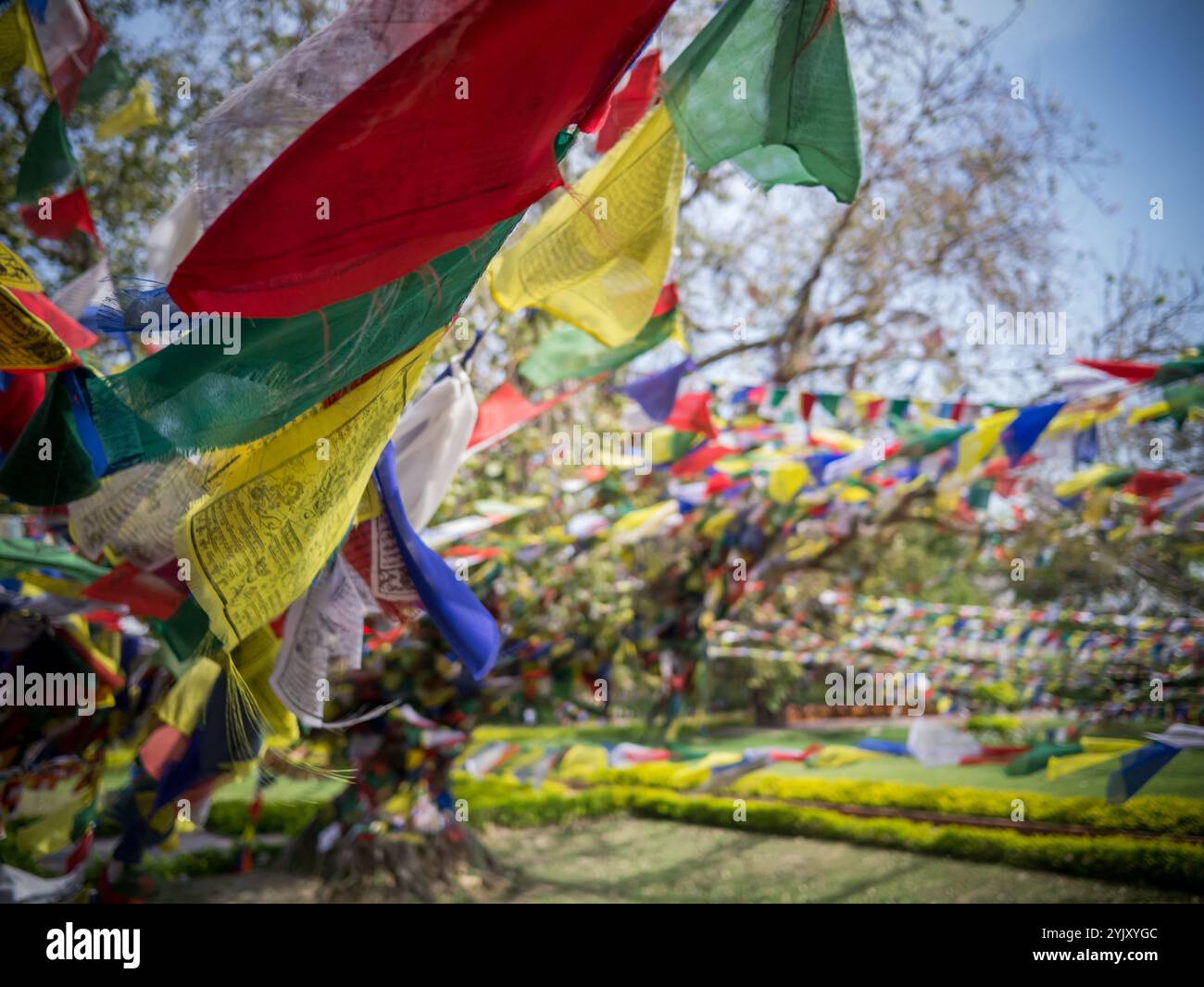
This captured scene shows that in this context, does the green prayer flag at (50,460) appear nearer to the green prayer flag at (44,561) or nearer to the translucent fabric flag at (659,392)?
the green prayer flag at (44,561)

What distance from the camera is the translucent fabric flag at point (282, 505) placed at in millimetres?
1552

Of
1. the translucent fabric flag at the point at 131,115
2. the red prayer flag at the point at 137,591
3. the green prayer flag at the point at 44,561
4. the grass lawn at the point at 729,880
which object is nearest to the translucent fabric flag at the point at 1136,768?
the red prayer flag at the point at 137,591

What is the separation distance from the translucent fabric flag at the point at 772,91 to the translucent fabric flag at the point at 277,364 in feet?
2.56

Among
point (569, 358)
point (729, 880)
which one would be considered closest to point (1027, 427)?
point (569, 358)

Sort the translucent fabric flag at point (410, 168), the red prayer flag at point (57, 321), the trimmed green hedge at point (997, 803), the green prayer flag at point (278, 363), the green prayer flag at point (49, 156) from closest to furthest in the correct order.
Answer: the translucent fabric flag at point (410, 168) → the green prayer flag at point (278, 363) → the red prayer flag at point (57, 321) → the green prayer flag at point (49, 156) → the trimmed green hedge at point (997, 803)

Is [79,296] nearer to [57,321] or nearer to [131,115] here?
[131,115]

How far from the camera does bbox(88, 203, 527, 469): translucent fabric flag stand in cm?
154

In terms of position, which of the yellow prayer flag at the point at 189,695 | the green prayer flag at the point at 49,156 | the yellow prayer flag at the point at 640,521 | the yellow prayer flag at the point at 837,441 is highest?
the green prayer flag at the point at 49,156

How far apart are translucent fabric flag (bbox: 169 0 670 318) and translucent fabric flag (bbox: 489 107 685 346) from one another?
0.64 m

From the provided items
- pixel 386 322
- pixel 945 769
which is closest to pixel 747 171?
pixel 386 322

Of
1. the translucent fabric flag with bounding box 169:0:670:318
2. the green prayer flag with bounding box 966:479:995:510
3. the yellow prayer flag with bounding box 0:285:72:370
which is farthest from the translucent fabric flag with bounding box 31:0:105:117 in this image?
the green prayer flag with bounding box 966:479:995:510

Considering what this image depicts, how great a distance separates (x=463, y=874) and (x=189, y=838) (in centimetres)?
397
